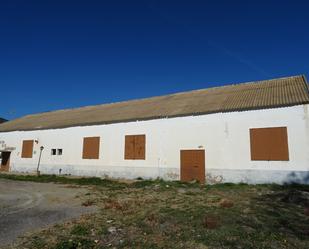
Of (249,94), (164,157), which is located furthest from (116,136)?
(249,94)

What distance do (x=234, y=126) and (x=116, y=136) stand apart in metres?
8.39

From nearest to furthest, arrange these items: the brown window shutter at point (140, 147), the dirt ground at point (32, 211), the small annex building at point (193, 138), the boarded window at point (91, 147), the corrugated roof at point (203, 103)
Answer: the dirt ground at point (32, 211) < the small annex building at point (193, 138) < the corrugated roof at point (203, 103) < the brown window shutter at point (140, 147) < the boarded window at point (91, 147)

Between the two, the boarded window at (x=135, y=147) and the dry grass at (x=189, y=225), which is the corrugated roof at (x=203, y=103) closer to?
the boarded window at (x=135, y=147)

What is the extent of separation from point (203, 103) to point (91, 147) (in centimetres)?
890

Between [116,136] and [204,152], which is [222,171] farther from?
[116,136]

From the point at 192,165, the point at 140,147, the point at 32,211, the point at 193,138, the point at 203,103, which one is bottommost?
the point at 32,211

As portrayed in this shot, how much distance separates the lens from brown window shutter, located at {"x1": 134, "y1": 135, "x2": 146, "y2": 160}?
17.8 meters

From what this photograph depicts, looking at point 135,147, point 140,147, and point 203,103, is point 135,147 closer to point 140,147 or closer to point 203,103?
point 140,147

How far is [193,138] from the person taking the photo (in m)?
16.2

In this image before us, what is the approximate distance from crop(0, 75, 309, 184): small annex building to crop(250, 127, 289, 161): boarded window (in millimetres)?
45

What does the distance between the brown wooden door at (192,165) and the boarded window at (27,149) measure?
14892 millimetres

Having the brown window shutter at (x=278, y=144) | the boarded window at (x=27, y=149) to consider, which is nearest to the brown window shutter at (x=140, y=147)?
the brown window shutter at (x=278, y=144)

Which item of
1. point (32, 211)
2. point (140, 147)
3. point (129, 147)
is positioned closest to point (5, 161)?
point (129, 147)

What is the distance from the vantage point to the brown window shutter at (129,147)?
59.6 feet
